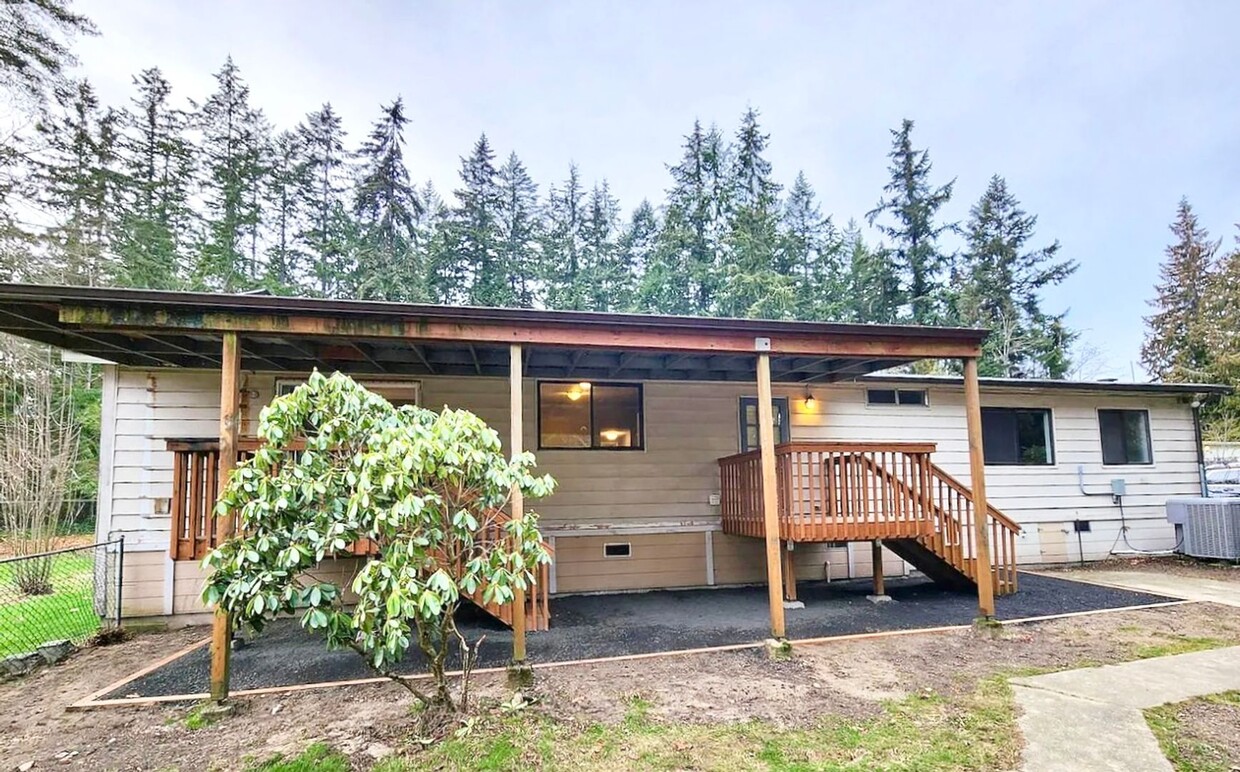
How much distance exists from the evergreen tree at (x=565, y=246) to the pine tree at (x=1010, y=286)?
1255cm

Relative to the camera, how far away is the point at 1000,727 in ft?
11.0

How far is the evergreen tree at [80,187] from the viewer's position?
35.7ft

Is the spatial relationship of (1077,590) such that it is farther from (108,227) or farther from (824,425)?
(108,227)

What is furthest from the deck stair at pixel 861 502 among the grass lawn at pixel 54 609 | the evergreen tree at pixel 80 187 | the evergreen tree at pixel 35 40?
the evergreen tree at pixel 35 40

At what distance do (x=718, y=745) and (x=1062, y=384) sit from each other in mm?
8334

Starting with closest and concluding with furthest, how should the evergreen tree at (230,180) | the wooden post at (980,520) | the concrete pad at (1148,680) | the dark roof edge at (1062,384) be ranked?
1. the concrete pad at (1148,680)
2. the wooden post at (980,520)
3. the dark roof edge at (1062,384)
4. the evergreen tree at (230,180)

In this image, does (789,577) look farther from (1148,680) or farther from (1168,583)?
(1168,583)

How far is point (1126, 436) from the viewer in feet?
30.8

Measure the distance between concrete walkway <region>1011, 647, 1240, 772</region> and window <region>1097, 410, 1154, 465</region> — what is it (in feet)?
17.5

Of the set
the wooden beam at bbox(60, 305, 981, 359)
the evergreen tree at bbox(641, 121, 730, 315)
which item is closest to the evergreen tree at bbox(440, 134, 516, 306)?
the evergreen tree at bbox(641, 121, 730, 315)

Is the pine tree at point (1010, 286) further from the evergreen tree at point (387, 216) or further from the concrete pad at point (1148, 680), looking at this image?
the evergreen tree at point (387, 216)

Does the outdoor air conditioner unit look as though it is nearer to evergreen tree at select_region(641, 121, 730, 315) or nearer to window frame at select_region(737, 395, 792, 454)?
window frame at select_region(737, 395, 792, 454)

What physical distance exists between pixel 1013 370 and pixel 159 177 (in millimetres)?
25563

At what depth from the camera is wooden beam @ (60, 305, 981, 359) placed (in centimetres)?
411
